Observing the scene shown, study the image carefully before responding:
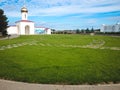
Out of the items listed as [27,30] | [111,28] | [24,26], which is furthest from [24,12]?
[111,28]

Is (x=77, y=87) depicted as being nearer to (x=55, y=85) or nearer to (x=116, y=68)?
(x=55, y=85)

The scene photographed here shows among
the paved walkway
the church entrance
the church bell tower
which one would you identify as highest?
the church bell tower

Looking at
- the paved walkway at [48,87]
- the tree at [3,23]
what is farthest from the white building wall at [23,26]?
the paved walkway at [48,87]

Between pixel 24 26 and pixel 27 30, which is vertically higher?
pixel 24 26

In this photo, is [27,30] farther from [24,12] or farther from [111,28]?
[111,28]

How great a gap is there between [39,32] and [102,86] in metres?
72.5

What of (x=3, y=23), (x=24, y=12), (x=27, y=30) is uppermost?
(x=24, y=12)

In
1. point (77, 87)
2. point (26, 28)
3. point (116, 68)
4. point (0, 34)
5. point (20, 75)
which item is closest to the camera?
point (77, 87)

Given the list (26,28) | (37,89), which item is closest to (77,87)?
(37,89)

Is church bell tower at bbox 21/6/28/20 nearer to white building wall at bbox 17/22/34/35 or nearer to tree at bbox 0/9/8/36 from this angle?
white building wall at bbox 17/22/34/35

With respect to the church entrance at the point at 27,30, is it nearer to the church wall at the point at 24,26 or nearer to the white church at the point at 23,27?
the white church at the point at 23,27

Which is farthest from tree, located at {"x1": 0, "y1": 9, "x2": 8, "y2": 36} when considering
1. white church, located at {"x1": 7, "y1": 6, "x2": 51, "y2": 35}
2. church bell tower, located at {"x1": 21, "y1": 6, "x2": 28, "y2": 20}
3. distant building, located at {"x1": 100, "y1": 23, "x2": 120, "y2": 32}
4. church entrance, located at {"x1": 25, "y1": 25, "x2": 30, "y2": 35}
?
distant building, located at {"x1": 100, "y1": 23, "x2": 120, "y2": 32}

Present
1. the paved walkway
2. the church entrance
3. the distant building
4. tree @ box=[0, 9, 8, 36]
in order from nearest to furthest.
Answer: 1. the paved walkway
2. tree @ box=[0, 9, 8, 36]
3. the church entrance
4. the distant building

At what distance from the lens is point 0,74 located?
661cm
